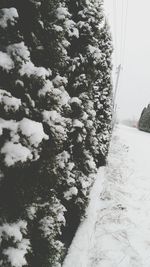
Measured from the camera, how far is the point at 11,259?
6.92 feet

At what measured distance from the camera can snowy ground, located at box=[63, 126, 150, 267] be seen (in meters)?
4.08

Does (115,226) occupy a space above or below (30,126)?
below

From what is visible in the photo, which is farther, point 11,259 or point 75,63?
point 75,63

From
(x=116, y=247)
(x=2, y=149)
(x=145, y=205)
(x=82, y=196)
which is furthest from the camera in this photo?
(x=145, y=205)

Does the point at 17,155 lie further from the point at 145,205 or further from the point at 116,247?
the point at 145,205

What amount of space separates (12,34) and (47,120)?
0.83 meters

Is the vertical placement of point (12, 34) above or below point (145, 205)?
above

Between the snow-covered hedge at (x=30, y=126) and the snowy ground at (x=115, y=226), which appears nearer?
the snow-covered hedge at (x=30, y=126)

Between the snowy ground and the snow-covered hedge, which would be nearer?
the snow-covered hedge

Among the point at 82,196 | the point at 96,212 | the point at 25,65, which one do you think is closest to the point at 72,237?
the point at 82,196

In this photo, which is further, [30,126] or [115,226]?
[115,226]

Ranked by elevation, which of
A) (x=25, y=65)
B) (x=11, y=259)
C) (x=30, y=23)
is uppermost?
(x=30, y=23)

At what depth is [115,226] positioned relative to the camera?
517cm

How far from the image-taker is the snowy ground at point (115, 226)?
4078 mm
